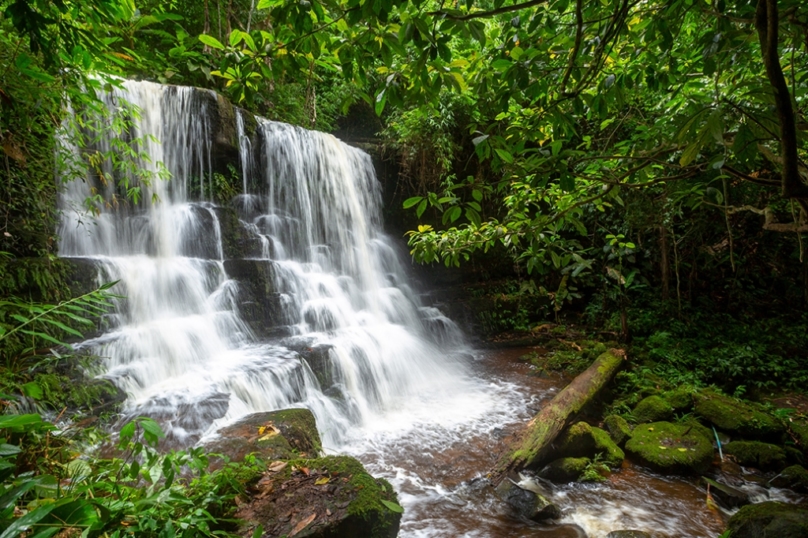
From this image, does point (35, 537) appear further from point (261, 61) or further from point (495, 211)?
point (495, 211)

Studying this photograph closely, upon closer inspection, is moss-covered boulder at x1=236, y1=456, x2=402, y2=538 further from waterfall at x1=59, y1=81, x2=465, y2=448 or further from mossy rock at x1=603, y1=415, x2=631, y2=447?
mossy rock at x1=603, y1=415, x2=631, y2=447

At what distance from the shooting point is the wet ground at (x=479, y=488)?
10.6ft

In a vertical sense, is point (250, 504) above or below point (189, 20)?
below

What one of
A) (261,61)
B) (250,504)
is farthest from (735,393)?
(261,61)

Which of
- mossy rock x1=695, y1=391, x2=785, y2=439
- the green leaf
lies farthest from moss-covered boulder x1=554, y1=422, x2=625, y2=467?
the green leaf

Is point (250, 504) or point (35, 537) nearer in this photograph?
point (35, 537)

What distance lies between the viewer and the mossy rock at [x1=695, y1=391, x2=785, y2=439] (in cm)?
451

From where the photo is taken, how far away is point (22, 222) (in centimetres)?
453

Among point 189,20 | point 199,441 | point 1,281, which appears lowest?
point 199,441

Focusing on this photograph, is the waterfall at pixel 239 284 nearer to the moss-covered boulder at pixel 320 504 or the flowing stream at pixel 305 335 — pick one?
the flowing stream at pixel 305 335

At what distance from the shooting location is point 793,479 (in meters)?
3.84

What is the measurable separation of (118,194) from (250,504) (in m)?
6.54

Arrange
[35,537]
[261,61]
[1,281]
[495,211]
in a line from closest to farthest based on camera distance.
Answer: [35,537] → [261,61] → [1,281] → [495,211]

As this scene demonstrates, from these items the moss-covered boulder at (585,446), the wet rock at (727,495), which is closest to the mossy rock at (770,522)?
the wet rock at (727,495)
